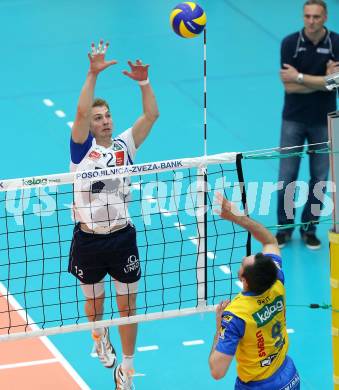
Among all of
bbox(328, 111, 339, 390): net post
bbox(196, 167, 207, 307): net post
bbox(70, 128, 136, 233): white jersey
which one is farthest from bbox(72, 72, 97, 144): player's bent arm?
bbox(328, 111, 339, 390): net post

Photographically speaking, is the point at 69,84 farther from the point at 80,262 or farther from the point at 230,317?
the point at 230,317

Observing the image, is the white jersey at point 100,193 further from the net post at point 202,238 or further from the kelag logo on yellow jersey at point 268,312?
the kelag logo on yellow jersey at point 268,312

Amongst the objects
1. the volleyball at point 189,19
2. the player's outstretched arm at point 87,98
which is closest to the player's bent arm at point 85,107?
the player's outstretched arm at point 87,98

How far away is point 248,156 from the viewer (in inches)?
337

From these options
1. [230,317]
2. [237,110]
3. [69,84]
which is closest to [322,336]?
[230,317]

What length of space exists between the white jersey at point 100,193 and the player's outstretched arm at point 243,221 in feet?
4.28

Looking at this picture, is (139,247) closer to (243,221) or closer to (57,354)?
(57,354)

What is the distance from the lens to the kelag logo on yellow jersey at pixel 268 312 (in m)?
7.46

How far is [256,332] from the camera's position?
748 centimetres

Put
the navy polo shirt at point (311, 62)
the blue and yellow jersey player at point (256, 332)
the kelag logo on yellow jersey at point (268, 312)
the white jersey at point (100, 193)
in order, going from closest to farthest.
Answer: the blue and yellow jersey player at point (256, 332), the kelag logo on yellow jersey at point (268, 312), the white jersey at point (100, 193), the navy polo shirt at point (311, 62)

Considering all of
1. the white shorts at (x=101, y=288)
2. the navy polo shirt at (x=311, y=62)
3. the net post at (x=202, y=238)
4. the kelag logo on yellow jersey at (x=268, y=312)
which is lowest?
the kelag logo on yellow jersey at (x=268, y=312)

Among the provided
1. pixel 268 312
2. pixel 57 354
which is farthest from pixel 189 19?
pixel 268 312

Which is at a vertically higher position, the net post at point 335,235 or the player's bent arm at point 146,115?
the player's bent arm at point 146,115

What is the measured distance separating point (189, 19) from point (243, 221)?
2853mm
